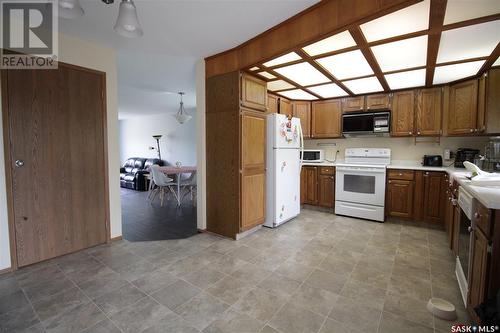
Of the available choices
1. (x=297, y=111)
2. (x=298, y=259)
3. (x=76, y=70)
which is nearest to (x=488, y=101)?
(x=297, y=111)

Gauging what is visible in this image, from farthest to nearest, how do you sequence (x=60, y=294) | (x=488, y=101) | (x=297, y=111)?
1. (x=297, y=111)
2. (x=488, y=101)
3. (x=60, y=294)

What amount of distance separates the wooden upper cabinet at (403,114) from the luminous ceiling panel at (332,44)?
214 centimetres

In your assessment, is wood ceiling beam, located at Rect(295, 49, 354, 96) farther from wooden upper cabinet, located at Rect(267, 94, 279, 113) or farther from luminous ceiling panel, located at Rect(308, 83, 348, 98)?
wooden upper cabinet, located at Rect(267, 94, 279, 113)

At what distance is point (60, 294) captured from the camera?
186 centimetres

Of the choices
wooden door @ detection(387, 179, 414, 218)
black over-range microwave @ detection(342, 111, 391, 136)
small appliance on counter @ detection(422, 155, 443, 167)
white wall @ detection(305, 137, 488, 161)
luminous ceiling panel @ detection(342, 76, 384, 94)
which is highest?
luminous ceiling panel @ detection(342, 76, 384, 94)

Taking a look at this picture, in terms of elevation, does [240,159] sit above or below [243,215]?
above

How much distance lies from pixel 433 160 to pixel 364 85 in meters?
1.59

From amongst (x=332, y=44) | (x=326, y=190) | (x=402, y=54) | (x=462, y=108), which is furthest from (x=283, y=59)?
(x=462, y=108)

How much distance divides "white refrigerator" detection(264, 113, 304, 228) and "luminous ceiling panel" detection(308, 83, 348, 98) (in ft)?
2.07

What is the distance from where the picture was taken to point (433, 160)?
3605 millimetres

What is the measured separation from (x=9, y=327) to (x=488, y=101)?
4.93 meters

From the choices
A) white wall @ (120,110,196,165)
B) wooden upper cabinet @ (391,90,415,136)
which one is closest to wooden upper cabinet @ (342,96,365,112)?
wooden upper cabinet @ (391,90,415,136)

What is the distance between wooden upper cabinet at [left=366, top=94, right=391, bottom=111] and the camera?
3852 millimetres

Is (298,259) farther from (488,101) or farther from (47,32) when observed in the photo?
(47,32)
